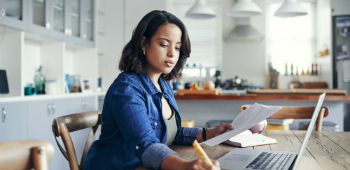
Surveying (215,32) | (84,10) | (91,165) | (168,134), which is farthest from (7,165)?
(215,32)

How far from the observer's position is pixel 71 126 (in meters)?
1.32

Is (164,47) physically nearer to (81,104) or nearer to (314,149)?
(314,149)

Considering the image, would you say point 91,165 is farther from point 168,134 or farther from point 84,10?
point 84,10

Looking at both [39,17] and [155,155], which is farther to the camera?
[39,17]

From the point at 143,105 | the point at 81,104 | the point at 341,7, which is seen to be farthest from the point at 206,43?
the point at 143,105

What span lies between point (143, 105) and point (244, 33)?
4878 millimetres

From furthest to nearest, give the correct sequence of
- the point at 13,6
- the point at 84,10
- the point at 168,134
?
1. the point at 84,10
2. the point at 13,6
3. the point at 168,134

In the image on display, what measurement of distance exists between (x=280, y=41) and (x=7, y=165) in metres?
6.12

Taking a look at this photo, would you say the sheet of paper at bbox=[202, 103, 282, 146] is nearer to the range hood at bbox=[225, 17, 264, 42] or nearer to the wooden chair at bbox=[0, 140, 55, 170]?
the wooden chair at bbox=[0, 140, 55, 170]

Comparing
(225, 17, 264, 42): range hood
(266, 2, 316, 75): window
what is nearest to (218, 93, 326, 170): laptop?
(225, 17, 264, 42): range hood

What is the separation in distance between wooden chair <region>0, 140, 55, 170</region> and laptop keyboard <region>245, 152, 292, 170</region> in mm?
566

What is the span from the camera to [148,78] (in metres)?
1.13

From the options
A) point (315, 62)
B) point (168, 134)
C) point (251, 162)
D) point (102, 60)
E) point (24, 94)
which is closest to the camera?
point (251, 162)

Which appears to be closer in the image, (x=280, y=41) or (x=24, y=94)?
(x=24, y=94)
